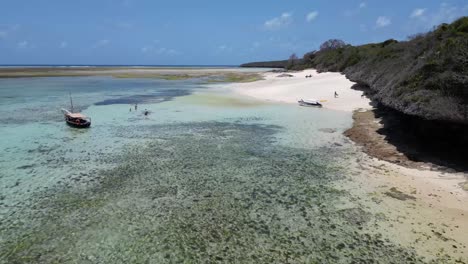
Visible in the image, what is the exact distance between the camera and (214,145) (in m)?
23.3

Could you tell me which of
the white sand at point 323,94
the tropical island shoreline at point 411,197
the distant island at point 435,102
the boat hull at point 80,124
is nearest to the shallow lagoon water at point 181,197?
the boat hull at point 80,124

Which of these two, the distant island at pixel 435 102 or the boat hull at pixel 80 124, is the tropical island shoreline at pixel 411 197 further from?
the boat hull at pixel 80 124

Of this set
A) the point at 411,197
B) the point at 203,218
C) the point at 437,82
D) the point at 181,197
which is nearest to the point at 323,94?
the point at 437,82

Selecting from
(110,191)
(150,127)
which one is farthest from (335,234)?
(150,127)

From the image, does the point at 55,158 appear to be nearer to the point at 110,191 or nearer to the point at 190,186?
the point at 110,191

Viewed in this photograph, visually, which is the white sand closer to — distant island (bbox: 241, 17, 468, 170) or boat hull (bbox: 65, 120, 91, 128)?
distant island (bbox: 241, 17, 468, 170)

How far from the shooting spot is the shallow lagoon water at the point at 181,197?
424 inches

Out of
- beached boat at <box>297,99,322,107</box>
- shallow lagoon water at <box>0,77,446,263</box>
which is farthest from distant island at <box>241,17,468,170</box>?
beached boat at <box>297,99,322,107</box>

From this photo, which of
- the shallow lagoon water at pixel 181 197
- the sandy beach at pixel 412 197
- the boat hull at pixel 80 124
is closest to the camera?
the shallow lagoon water at pixel 181 197

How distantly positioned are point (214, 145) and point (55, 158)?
9500 mm

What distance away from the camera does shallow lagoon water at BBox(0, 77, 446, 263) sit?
35.3 feet

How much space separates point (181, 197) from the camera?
582 inches

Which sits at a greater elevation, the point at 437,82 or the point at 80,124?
the point at 437,82

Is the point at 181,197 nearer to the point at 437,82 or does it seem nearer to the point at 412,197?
the point at 412,197
